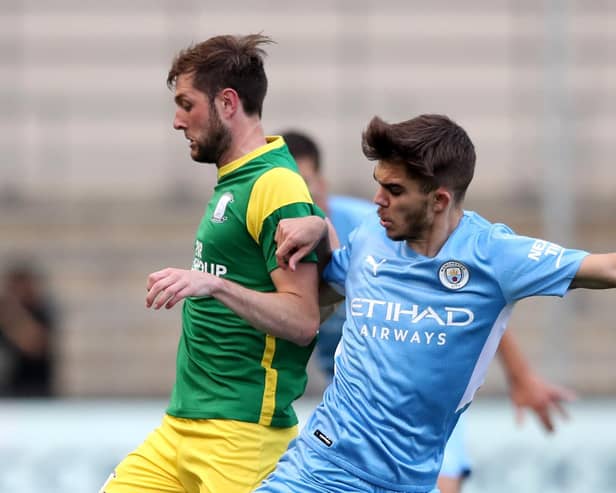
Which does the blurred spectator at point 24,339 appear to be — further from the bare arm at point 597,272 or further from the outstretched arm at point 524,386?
the bare arm at point 597,272

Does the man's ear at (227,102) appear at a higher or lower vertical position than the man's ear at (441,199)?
higher

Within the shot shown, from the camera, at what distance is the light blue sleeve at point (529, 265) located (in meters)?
3.88

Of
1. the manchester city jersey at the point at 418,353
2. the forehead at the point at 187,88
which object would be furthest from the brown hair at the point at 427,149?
the forehead at the point at 187,88

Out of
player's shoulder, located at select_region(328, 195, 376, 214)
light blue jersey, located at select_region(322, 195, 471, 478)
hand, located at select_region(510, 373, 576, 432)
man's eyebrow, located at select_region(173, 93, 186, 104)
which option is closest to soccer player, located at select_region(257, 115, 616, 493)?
man's eyebrow, located at select_region(173, 93, 186, 104)

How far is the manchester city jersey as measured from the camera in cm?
403

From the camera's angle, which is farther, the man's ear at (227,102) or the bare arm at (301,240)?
the man's ear at (227,102)

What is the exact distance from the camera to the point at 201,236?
175 inches

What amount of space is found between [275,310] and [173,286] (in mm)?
444

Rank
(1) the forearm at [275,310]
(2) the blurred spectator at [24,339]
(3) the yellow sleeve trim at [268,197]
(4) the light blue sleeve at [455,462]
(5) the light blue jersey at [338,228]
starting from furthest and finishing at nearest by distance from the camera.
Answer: (2) the blurred spectator at [24,339] < (5) the light blue jersey at [338,228] < (4) the light blue sleeve at [455,462] < (3) the yellow sleeve trim at [268,197] < (1) the forearm at [275,310]

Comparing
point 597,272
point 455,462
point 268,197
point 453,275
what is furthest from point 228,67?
point 455,462

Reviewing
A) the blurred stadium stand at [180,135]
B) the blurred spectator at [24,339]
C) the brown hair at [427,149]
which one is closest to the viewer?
the brown hair at [427,149]

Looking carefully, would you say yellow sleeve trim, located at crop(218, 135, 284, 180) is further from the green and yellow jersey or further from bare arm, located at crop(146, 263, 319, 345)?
bare arm, located at crop(146, 263, 319, 345)

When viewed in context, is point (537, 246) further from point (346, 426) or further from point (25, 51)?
point (25, 51)

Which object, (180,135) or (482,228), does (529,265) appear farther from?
(180,135)
